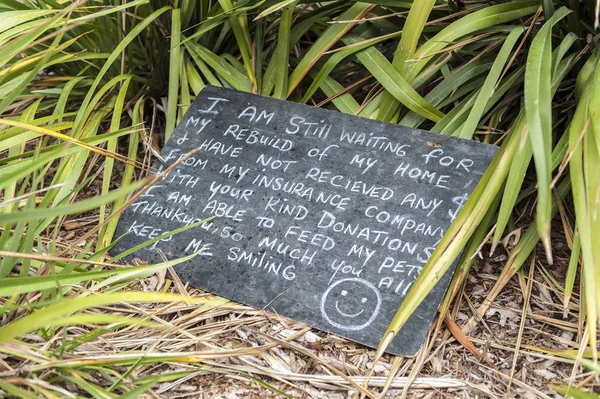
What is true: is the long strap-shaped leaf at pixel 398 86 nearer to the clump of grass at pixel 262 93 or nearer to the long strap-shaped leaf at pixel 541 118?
the clump of grass at pixel 262 93

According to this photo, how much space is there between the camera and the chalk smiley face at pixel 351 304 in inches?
43.5

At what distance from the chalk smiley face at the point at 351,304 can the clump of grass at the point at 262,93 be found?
0.32 ft

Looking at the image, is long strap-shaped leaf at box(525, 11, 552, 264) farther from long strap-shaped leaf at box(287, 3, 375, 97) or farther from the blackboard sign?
long strap-shaped leaf at box(287, 3, 375, 97)

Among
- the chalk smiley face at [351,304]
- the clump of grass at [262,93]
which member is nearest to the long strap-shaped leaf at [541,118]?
the clump of grass at [262,93]

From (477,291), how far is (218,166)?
0.56 metres

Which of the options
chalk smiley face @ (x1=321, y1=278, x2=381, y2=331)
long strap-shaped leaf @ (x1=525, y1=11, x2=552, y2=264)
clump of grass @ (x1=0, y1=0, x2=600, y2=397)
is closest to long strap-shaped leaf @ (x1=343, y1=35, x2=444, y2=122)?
clump of grass @ (x1=0, y1=0, x2=600, y2=397)

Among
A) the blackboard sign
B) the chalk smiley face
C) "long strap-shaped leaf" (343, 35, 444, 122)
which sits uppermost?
"long strap-shaped leaf" (343, 35, 444, 122)

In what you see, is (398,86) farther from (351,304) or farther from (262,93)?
(351,304)

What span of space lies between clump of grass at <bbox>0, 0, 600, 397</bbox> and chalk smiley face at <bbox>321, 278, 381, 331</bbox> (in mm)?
97

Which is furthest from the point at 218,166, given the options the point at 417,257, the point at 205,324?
the point at 417,257

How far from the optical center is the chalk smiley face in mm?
1104

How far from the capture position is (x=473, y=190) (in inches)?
45.4

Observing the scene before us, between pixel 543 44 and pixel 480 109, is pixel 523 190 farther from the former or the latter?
pixel 543 44

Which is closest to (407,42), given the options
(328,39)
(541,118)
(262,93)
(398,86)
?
(398,86)
